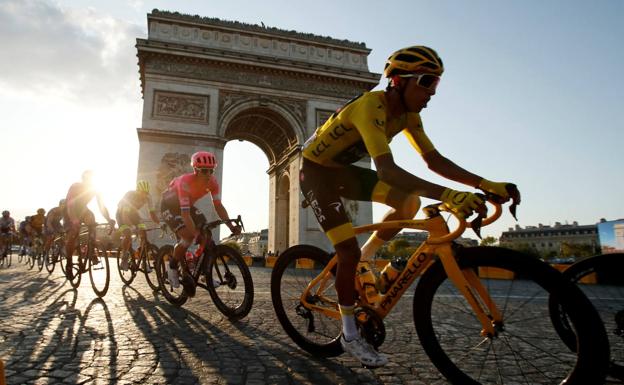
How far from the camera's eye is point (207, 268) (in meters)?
4.43

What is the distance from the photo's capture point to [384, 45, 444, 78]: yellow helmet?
240cm

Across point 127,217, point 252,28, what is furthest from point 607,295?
point 252,28

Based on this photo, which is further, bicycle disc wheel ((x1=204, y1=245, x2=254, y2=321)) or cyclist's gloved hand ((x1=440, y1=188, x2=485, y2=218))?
bicycle disc wheel ((x1=204, y1=245, x2=254, y2=321))

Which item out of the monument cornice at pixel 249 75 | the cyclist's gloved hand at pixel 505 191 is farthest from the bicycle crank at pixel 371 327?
the monument cornice at pixel 249 75

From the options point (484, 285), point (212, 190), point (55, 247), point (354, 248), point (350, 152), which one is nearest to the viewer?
point (484, 285)

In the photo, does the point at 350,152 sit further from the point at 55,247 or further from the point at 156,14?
the point at 156,14

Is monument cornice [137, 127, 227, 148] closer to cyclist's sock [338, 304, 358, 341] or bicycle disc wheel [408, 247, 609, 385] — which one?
cyclist's sock [338, 304, 358, 341]

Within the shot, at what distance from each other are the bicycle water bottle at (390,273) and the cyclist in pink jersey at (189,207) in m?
2.35

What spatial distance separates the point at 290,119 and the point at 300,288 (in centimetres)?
1993

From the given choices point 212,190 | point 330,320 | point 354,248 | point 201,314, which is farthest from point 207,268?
point 354,248

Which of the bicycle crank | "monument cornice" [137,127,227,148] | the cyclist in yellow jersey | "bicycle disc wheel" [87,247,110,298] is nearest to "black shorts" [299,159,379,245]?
the cyclist in yellow jersey

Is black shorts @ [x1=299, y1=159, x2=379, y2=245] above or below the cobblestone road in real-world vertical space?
above

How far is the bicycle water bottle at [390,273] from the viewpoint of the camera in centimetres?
241

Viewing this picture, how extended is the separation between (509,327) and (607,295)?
1.79ft
